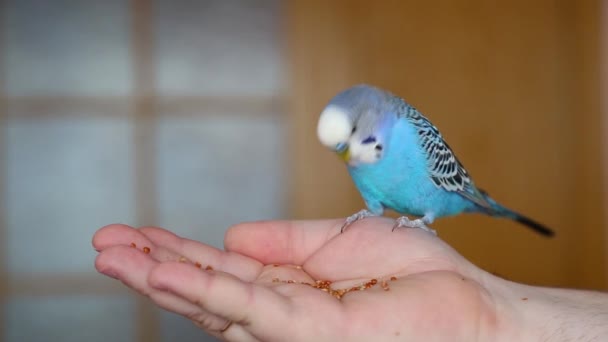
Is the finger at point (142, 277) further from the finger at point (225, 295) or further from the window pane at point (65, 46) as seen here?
the window pane at point (65, 46)

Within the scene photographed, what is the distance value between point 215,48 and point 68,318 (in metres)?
1.59

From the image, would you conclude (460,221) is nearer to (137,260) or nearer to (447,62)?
(447,62)

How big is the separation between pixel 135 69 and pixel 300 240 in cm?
204

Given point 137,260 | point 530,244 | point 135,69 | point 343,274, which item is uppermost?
point 135,69

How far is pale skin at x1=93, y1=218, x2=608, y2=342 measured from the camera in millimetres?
1112

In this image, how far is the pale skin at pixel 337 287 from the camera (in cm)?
111

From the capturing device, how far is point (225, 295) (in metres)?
1.07

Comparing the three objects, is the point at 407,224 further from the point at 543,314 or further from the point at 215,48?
the point at 215,48

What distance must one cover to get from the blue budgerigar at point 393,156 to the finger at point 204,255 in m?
0.30

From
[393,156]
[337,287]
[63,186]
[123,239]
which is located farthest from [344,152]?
[63,186]

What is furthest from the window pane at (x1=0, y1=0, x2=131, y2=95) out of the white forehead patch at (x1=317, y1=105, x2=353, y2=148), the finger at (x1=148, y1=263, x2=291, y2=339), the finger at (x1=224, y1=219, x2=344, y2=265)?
the finger at (x1=148, y1=263, x2=291, y2=339)

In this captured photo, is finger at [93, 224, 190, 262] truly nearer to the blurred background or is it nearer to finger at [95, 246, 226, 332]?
finger at [95, 246, 226, 332]

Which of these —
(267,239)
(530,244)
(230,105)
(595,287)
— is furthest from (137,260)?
(595,287)

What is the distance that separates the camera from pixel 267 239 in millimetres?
1685
